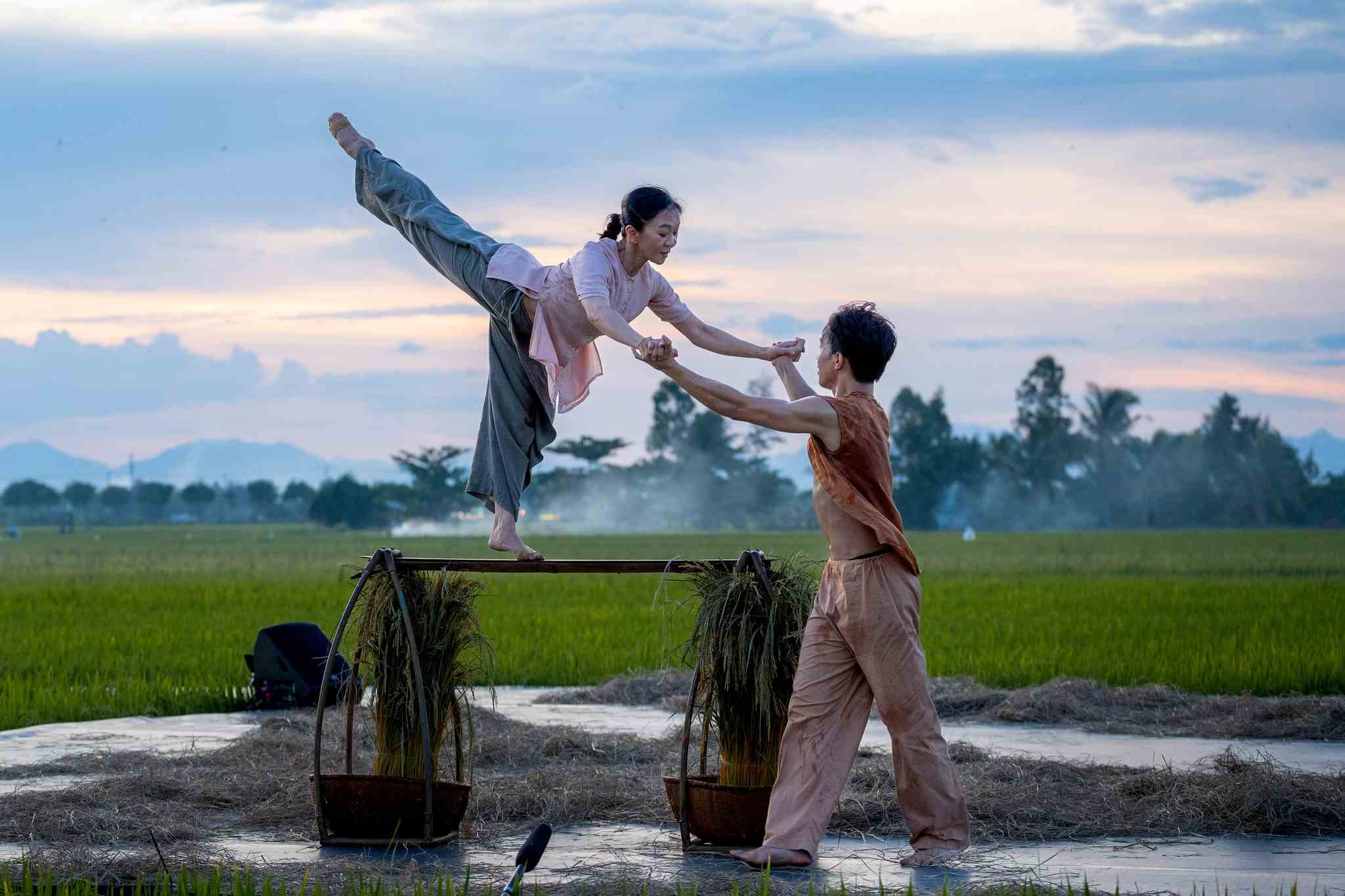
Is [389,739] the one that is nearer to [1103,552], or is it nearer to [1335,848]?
[1335,848]

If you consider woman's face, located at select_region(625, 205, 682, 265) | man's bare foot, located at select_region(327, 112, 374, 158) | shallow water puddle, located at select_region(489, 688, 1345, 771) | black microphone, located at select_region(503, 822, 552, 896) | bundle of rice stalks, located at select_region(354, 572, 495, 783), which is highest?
man's bare foot, located at select_region(327, 112, 374, 158)

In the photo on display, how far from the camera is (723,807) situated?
548cm

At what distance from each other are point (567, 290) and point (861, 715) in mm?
1898

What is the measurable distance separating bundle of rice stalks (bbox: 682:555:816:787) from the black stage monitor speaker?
5029mm

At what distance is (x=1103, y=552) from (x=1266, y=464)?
55490 millimetres

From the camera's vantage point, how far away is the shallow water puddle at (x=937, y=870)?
482 cm

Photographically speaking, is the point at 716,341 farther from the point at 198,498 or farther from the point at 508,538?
the point at 198,498

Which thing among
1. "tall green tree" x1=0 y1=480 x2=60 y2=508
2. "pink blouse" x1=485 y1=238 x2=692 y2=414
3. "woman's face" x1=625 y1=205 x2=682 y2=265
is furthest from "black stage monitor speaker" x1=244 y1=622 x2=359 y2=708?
"tall green tree" x1=0 y1=480 x2=60 y2=508

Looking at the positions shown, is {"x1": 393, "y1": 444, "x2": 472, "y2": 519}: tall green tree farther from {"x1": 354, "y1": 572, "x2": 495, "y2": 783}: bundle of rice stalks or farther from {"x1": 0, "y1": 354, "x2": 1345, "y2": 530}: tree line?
{"x1": 354, "y1": 572, "x2": 495, "y2": 783}: bundle of rice stalks

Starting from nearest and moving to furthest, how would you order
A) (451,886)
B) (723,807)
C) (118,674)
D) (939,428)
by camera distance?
(451,886)
(723,807)
(118,674)
(939,428)

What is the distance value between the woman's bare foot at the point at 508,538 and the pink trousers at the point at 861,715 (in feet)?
4.06

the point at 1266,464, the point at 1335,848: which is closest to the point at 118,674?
the point at 1335,848

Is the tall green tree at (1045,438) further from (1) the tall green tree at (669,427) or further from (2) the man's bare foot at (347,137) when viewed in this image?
(2) the man's bare foot at (347,137)

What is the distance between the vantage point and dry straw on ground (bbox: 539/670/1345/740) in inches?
347
